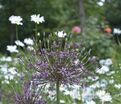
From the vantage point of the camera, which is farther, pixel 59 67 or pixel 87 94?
pixel 87 94

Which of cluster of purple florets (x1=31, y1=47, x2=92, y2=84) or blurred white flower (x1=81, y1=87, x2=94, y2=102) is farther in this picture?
blurred white flower (x1=81, y1=87, x2=94, y2=102)

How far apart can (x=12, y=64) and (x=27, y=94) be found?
4.50 m

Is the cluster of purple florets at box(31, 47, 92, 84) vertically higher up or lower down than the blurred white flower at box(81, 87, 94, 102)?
lower down

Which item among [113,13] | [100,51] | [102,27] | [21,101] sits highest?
[113,13]

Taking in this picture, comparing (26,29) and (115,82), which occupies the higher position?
(26,29)

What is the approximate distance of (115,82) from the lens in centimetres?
544

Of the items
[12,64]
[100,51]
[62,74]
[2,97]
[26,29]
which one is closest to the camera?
[62,74]

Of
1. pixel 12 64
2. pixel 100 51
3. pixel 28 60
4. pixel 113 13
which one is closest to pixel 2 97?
pixel 28 60

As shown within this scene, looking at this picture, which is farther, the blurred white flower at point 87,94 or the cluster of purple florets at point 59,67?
the blurred white flower at point 87,94

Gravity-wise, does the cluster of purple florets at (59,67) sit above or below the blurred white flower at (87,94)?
below

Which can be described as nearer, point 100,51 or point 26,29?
point 100,51

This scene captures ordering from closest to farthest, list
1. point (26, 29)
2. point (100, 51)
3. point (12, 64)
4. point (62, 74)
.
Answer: point (62, 74) < point (12, 64) < point (100, 51) < point (26, 29)

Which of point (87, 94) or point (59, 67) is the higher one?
point (87, 94)

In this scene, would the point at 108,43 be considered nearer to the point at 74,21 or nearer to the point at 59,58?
the point at 74,21
